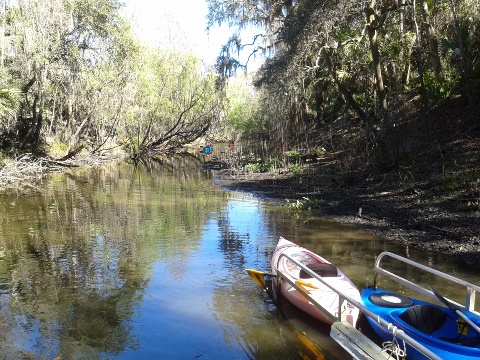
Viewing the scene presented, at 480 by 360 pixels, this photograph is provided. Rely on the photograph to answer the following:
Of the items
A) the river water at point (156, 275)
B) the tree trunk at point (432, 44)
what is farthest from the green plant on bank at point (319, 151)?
the river water at point (156, 275)

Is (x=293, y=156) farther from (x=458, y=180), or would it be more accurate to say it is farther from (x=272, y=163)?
(x=458, y=180)

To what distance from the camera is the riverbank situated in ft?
33.0

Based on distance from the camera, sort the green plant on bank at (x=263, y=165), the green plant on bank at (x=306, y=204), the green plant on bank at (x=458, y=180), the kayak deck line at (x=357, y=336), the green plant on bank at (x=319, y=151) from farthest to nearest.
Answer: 1. the green plant on bank at (x=263, y=165)
2. the green plant on bank at (x=319, y=151)
3. the green plant on bank at (x=306, y=204)
4. the green plant on bank at (x=458, y=180)
5. the kayak deck line at (x=357, y=336)

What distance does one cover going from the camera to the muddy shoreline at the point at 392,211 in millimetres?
9703

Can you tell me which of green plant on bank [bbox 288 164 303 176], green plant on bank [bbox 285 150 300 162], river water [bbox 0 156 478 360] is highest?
green plant on bank [bbox 285 150 300 162]

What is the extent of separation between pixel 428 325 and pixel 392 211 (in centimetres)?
735

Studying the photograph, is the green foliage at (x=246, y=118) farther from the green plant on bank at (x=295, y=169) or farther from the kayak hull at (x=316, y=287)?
the kayak hull at (x=316, y=287)

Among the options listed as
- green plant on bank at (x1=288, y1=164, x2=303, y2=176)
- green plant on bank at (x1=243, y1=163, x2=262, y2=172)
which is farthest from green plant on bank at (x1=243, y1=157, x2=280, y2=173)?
green plant on bank at (x1=288, y1=164, x2=303, y2=176)

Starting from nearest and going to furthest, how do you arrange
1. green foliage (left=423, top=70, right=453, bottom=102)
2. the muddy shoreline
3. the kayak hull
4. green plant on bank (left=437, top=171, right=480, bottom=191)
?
the kayak hull
the muddy shoreline
green plant on bank (left=437, top=171, right=480, bottom=191)
green foliage (left=423, top=70, right=453, bottom=102)

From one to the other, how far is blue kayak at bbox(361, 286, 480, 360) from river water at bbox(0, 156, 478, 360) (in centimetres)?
77

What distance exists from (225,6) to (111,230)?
17021 millimetres

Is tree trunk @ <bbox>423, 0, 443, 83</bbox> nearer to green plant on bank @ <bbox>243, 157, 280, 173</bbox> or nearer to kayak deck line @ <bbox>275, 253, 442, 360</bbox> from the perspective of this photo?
green plant on bank @ <bbox>243, 157, 280, 173</bbox>

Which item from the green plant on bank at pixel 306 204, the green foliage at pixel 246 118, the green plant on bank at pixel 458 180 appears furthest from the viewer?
the green foliage at pixel 246 118

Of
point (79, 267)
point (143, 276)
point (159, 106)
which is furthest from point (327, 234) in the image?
point (159, 106)
